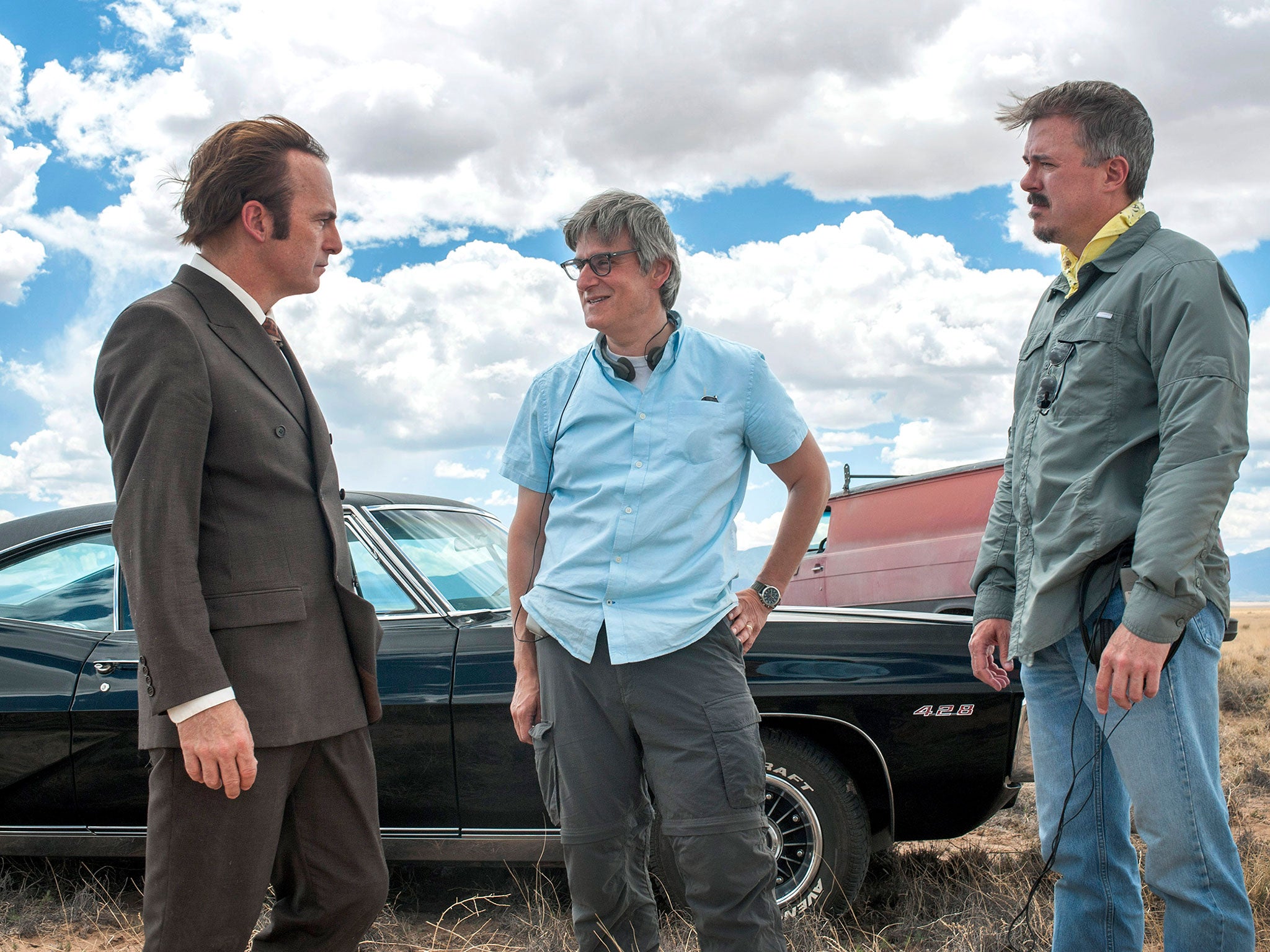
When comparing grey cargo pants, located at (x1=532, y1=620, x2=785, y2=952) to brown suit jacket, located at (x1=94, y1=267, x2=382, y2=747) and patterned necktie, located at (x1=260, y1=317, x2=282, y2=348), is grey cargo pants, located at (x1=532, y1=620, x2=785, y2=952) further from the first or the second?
patterned necktie, located at (x1=260, y1=317, x2=282, y2=348)

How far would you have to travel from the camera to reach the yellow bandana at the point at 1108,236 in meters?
2.33

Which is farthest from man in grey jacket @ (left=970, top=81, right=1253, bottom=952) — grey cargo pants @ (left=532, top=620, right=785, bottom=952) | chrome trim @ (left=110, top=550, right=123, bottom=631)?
chrome trim @ (left=110, top=550, right=123, bottom=631)

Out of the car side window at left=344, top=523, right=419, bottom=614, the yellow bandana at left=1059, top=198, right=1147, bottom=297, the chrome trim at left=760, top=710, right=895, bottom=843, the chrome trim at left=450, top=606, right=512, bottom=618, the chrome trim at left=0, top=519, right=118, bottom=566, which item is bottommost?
the chrome trim at left=760, top=710, right=895, bottom=843

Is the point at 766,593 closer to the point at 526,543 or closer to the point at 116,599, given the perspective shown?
the point at 526,543

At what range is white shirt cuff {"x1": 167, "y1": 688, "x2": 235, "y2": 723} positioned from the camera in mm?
1878

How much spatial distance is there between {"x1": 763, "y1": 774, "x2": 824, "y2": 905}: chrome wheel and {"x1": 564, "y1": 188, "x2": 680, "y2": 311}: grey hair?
177cm

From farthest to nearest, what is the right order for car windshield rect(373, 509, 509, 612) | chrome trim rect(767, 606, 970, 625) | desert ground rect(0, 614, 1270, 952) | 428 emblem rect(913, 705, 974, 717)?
car windshield rect(373, 509, 509, 612), chrome trim rect(767, 606, 970, 625), 428 emblem rect(913, 705, 974, 717), desert ground rect(0, 614, 1270, 952)

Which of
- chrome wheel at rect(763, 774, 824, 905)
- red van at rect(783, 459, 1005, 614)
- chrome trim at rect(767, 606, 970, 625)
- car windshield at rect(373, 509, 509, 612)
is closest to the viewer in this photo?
chrome wheel at rect(763, 774, 824, 905)

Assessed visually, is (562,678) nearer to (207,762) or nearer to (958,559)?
(207,762)

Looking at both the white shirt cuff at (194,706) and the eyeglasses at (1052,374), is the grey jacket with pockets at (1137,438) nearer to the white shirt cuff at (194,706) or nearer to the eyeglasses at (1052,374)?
the eyeglasses at (1052,374)

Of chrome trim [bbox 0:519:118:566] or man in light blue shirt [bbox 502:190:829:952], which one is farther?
chrome trim [bbox 0:519:118:566]

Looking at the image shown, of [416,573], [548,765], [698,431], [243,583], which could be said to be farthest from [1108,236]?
[416,573]

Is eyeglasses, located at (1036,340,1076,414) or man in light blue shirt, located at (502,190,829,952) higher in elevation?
eyeglasses, located at (1036,340,1076,414)

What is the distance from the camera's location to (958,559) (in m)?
7.95
